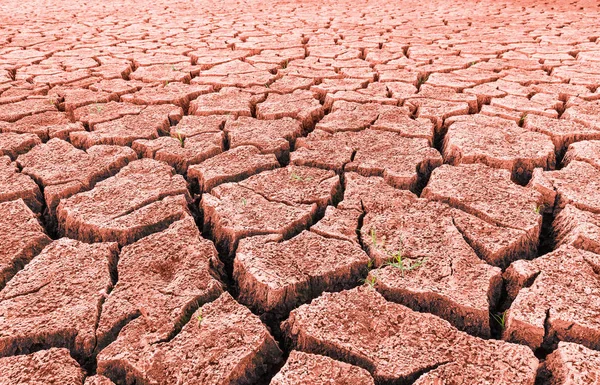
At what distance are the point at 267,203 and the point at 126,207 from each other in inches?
20.7

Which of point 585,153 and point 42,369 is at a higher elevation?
point 585,153

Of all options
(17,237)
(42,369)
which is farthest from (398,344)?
(17,237)

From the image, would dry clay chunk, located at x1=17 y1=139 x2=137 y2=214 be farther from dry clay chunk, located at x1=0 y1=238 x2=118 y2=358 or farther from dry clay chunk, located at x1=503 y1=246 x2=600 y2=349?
dry clay chunk, located at x1=503 y1=246 x2=600 y2=349

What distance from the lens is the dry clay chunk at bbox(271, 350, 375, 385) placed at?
0.99 metres

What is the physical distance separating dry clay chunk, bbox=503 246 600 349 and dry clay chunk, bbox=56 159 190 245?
1.13 metres

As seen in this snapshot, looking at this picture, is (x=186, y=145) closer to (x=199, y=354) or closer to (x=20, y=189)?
(x=20, y=189)

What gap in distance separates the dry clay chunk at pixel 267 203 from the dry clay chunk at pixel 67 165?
54cm

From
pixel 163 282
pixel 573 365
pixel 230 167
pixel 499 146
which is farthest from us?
pixel 499 146

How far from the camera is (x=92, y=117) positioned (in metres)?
2.53

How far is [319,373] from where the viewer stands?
3.30 feet

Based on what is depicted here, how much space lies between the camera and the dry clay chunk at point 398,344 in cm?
101

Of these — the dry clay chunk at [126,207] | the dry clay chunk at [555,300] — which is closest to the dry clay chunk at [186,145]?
the dry clay chunk at [126,207]

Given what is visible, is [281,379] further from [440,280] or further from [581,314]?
[581,314]

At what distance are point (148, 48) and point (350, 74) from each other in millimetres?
2163
